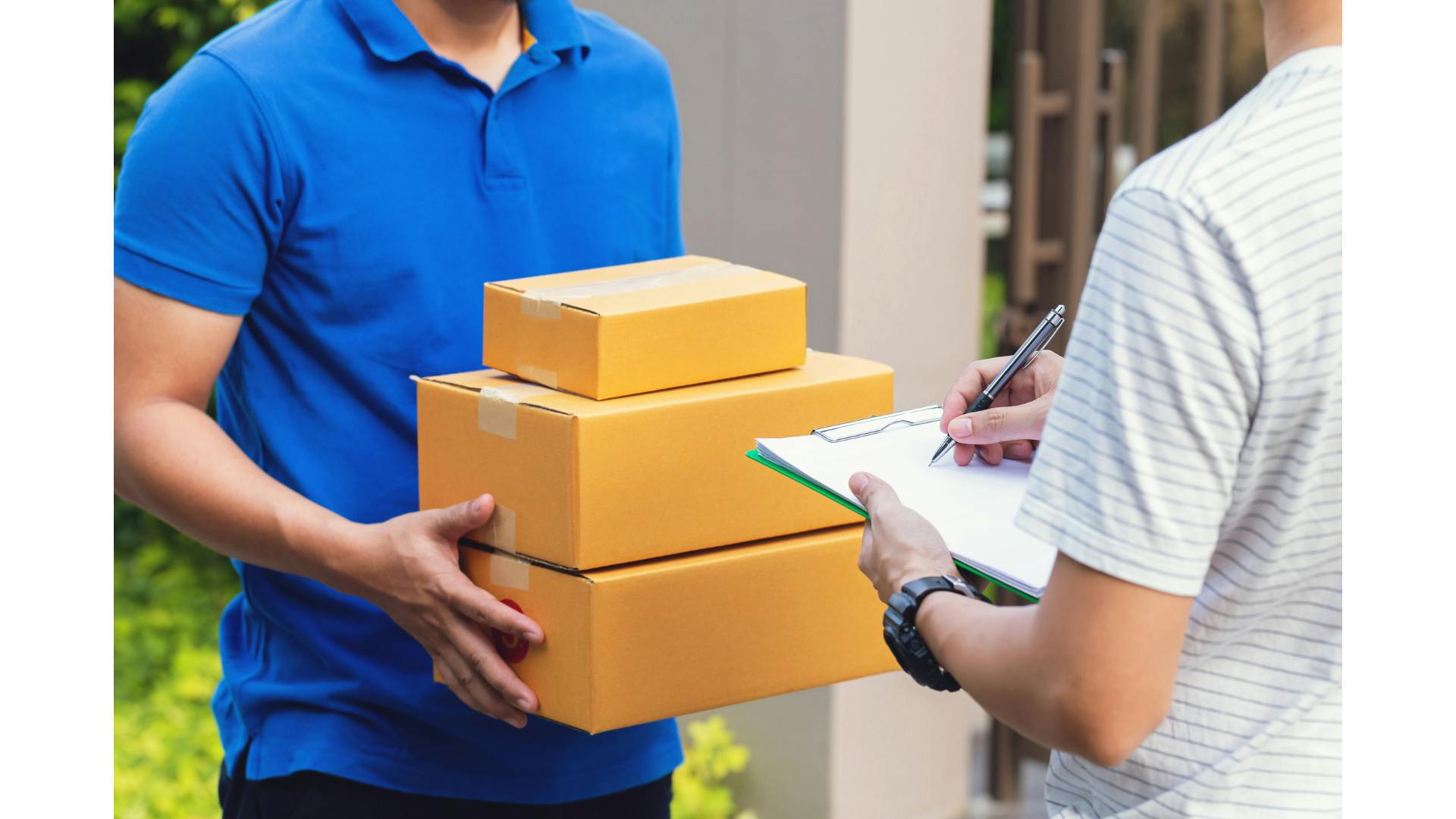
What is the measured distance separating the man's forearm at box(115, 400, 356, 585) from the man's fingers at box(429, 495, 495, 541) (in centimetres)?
11

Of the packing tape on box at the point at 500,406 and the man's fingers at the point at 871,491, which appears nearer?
the man's fingers at the point at 871,491

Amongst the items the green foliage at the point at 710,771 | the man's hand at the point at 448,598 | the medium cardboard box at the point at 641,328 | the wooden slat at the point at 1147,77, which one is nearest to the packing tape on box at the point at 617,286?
the medium cardboard box at the point at 641,328

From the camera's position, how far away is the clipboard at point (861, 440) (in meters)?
1.19

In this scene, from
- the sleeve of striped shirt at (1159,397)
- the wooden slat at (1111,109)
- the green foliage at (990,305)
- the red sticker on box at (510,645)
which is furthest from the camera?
the green foliage at (990,305)

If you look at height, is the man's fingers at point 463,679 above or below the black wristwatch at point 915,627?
below

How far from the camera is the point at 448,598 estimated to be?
56.0 inches

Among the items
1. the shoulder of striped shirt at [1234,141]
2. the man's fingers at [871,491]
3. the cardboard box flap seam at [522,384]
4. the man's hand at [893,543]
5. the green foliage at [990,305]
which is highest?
the shoulder of striped shirt at [1234,141]

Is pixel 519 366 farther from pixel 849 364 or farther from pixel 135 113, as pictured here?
pixel 135 113

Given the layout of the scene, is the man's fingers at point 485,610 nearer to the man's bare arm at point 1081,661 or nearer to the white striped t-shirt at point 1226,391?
the man's bare arm at point 1081,661

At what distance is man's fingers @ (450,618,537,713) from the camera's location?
56.1 inches

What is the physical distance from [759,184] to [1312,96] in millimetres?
2173

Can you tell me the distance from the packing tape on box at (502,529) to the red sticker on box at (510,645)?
0.19 feet

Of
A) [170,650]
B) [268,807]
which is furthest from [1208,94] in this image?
[170,650]

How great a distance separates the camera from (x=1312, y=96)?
36.2 inches
